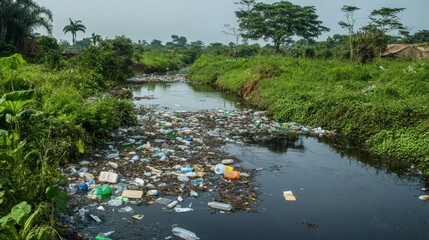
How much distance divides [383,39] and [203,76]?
1009cm

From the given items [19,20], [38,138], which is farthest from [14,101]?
[19,20]

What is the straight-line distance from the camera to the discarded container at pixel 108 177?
16.7 ft

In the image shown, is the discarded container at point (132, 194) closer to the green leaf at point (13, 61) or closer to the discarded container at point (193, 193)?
the discarded container at point (193, 193)

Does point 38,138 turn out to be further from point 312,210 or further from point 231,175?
point 312,210

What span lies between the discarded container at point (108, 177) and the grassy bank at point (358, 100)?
4789mm

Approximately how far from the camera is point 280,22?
110ft

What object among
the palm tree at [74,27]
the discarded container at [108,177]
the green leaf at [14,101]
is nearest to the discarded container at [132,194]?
the discarded container at [108,177]

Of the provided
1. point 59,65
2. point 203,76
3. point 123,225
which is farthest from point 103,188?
point 203,76

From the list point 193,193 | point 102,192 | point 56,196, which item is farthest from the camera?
point 193,193

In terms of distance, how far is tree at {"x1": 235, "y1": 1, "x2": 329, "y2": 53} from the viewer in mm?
33250

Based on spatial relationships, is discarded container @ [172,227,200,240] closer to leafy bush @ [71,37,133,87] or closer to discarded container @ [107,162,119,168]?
discarded container @ [107,162,119,168]

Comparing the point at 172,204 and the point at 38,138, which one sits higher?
the point at 38,138

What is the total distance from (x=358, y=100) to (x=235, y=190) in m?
5.05

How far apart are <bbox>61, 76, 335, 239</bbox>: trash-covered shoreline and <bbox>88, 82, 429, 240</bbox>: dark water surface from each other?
0.17 meters
